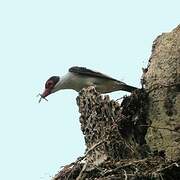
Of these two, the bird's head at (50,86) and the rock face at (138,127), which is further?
the bird's head at (50,86)

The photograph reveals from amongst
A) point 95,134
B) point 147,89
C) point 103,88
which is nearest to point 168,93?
point 147,89

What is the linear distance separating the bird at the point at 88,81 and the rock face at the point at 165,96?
5.33 feet

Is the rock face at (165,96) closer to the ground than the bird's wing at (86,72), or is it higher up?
closer to the ground

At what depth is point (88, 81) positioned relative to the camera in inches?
403

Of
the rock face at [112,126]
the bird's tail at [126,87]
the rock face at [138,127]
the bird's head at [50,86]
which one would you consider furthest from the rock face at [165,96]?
the bird's head at [50,86]

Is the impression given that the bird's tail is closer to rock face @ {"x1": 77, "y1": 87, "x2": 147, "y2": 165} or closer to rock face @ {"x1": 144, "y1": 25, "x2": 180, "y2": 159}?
rock face @ {"x1": 144, "y1": 25, "x2": 180, "y2": 159}

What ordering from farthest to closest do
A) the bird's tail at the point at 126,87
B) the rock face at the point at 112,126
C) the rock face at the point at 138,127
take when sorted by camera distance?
the bird's tail at the point at 126,87 < the rock face at the point at 112,126 < the rock face at the point at 138,127

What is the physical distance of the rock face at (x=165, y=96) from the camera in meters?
7.89

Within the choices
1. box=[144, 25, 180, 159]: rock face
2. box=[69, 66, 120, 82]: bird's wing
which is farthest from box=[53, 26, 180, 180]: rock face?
box=[69, 66, 120, 82]: bird's wing

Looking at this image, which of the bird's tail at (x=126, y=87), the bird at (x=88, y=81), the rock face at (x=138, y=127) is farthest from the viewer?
the bird at (x=88, y=81)

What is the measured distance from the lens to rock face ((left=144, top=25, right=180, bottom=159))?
25.9ft

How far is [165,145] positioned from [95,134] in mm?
709

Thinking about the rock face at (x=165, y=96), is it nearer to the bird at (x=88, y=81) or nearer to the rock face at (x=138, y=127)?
the rock face at (x=138, y=127)

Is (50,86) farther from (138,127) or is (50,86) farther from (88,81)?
(138,127)
